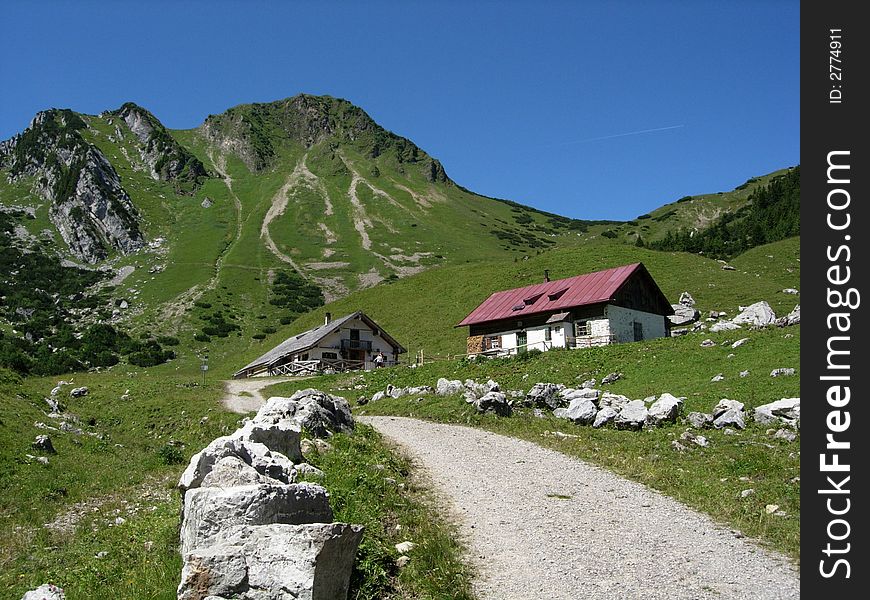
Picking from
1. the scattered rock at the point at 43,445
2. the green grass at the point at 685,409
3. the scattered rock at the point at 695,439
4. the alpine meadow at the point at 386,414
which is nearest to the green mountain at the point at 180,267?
the alpine meadow at the point at 386,414

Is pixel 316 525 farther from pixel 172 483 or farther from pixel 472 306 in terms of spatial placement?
pixel 472 306

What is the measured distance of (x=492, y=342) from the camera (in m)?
58.9

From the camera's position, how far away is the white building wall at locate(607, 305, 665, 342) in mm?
53094

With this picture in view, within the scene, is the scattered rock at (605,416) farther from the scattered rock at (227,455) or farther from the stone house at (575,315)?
the stone house at (575,315)

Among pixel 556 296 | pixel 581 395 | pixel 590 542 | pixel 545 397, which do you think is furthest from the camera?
pixel 556 296

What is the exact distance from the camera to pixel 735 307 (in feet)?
198

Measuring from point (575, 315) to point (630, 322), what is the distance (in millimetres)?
5256

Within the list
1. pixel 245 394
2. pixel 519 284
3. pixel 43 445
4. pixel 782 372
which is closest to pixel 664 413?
pixel 782 372

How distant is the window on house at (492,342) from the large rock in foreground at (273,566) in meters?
50.3

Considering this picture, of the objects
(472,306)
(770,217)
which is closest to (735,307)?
(472,306)

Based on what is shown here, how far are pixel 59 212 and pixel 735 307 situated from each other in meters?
184

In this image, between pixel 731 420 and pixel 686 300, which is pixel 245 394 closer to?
pixel 731 420

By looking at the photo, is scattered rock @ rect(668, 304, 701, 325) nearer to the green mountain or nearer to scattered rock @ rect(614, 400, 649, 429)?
the green mountain

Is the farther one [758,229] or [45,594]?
[758,229]
